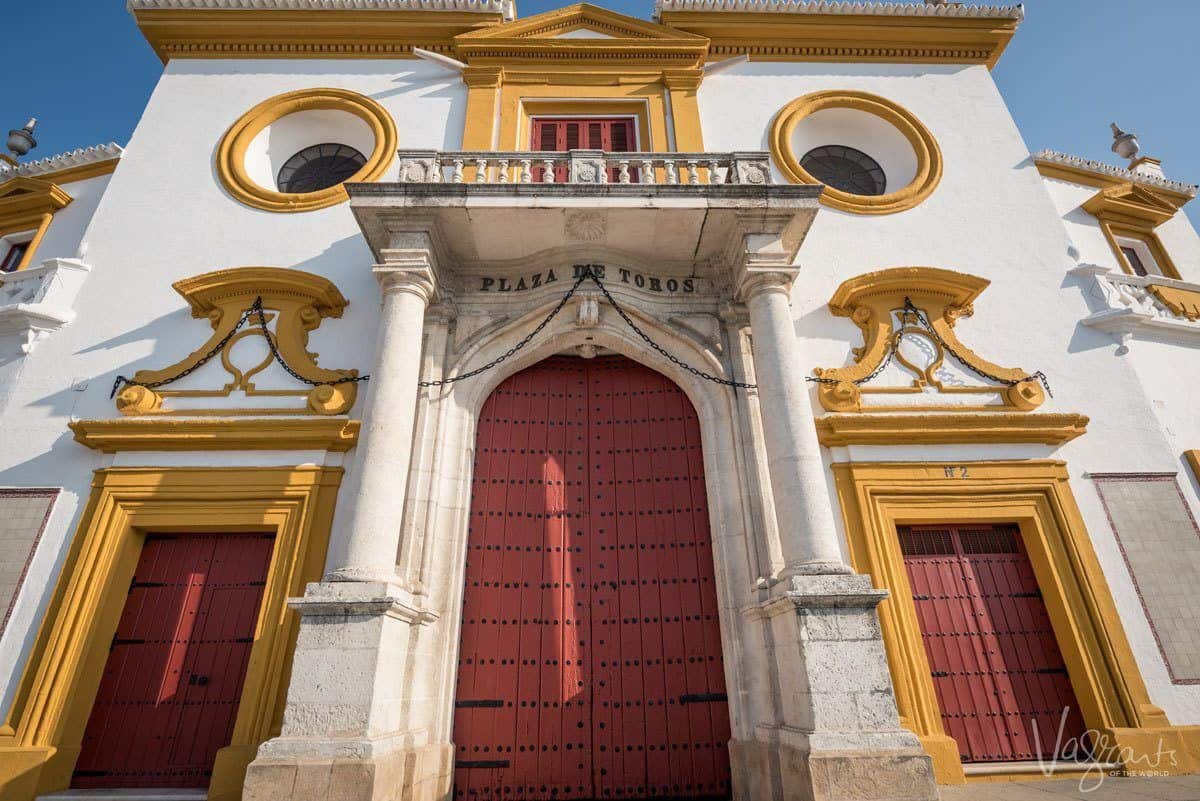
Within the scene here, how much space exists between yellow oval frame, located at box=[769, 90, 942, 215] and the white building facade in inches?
3.9

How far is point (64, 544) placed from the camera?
6.72 metres

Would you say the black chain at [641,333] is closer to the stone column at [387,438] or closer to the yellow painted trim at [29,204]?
the stone column at [387,438]

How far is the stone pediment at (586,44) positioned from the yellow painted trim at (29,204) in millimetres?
6446

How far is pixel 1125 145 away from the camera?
37.0 ft

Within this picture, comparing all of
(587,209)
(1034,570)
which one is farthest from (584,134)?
(1034,570)

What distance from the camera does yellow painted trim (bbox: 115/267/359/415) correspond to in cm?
728

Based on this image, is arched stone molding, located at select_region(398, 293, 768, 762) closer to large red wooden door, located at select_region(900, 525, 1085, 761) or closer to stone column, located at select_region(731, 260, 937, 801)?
stone column, located at select_region(731, 260, 937, 801)

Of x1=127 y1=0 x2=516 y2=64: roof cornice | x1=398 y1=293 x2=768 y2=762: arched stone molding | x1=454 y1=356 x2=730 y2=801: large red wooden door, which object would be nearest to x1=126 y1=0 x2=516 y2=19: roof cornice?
x1=127 y1=0 x2=516 y2=64: roof cornice

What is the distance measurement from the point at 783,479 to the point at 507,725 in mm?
3604

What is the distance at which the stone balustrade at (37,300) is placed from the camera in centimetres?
774

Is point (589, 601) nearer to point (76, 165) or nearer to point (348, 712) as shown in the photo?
point (348, 712)

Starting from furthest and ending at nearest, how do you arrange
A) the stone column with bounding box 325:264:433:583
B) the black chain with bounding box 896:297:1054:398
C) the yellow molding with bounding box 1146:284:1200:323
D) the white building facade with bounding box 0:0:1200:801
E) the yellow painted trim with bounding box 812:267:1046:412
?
the yellow molding with bounding box 1146:284:1200:323 → the black chain with bounding box 896:297:1054:398 → the yellow painted trim with bounding box 812:267:1046:412 → the white building facade with bounding box 0:0:1200:801 → the stone column with bounding box 325:264:433:583

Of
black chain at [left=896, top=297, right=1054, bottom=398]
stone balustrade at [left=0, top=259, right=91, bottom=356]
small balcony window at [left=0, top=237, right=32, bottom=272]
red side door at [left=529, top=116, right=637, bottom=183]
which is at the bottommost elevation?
black chain at [left=896, top=297, right=1054, bottom=398]

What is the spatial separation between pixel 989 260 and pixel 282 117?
34.9ft
